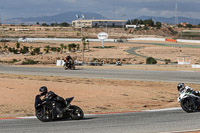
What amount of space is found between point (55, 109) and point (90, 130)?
211 centimetres

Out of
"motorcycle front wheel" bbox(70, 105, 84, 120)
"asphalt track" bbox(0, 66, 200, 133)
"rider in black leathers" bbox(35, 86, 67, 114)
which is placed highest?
"rider in black leathers" bbox(35, 86, 67, 114)

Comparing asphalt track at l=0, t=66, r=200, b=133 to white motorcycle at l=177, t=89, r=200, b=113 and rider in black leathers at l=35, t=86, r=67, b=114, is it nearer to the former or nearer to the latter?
white motorcycle at l=177, t=89, r=200, b=113

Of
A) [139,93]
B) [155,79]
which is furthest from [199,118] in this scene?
[155,79]

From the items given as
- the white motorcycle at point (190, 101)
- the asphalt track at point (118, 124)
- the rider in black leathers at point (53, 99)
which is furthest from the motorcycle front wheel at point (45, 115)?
the white motorcycle at point (190, 101)

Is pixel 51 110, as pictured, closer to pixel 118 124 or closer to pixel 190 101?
pixel 118 124

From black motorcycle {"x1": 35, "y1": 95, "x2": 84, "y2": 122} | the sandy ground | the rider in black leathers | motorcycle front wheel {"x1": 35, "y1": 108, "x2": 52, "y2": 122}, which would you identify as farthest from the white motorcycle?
motorcycle front wheel {"x1": 35, "y1": 108, "x2": 52, "y2": 122}

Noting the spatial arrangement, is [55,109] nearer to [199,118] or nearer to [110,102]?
[199,118]

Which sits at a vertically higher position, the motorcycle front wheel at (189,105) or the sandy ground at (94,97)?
the motorcycle front wheel at (189,105)

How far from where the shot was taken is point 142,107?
790 inches

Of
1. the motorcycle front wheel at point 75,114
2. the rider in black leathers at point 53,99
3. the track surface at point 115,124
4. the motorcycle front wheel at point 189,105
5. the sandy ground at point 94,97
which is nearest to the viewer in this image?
the track surface at point 115,124

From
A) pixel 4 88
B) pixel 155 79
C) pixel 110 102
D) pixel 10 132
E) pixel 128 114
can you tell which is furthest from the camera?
pixel 155 79

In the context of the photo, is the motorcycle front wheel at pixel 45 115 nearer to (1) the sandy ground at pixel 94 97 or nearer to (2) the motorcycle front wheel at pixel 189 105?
(1) the sandy ground at pixel 94 97

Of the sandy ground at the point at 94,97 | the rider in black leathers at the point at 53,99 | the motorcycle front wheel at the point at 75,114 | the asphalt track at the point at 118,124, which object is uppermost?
the rider in black leathers at the point at 53,99

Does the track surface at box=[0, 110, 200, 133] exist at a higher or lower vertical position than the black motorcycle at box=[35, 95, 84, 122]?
lower
